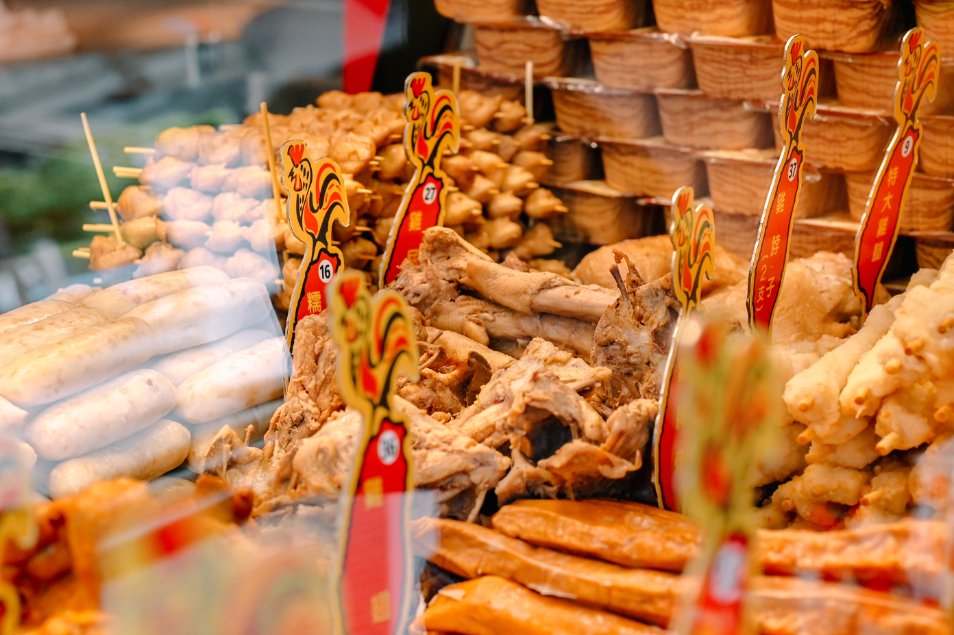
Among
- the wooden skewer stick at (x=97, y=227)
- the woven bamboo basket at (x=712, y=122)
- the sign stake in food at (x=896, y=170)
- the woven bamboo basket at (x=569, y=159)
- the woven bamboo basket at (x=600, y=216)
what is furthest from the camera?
the woven bamboo basket at (x=569, y=159)

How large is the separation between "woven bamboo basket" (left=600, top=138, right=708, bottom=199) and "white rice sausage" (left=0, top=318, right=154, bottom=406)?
8.36 feet

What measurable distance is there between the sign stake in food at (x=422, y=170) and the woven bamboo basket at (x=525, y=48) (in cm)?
150

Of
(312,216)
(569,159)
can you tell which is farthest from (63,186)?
(569,159)

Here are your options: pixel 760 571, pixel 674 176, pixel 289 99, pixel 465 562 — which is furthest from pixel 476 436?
pixel 289 99

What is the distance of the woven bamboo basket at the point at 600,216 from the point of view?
Answer: 180 inches

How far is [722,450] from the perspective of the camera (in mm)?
1267

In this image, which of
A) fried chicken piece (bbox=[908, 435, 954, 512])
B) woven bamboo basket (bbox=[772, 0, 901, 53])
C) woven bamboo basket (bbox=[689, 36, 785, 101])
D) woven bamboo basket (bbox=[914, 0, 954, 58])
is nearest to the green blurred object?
woven bamboo basket (bbox=[689, 36, 785, 101])

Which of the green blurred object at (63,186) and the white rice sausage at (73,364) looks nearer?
the white rice sausage at (73,364)

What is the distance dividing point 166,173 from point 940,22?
2899 millimetres

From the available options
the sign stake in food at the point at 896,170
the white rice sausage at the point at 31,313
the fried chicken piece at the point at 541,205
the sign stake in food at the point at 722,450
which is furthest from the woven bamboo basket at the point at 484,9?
the sign stake in food at the point at 722,450

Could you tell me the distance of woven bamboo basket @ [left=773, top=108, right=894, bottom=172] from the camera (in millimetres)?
3812

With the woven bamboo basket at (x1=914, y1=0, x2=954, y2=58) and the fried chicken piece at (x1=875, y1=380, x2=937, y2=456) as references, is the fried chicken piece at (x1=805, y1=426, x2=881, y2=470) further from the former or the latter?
the woven bamboo basket at (x1=914, y1=0, x2=954, y2=58)

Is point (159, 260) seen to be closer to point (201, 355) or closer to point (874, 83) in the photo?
point (201, 355)

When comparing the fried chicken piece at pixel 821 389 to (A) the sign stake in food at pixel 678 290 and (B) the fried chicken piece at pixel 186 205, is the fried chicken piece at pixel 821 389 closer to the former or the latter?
(A) the sign stake in food at pixel 678 290
